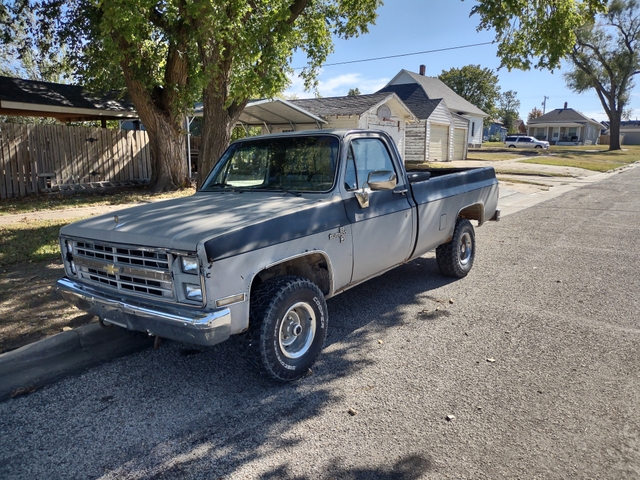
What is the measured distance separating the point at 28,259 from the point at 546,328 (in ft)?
22.2

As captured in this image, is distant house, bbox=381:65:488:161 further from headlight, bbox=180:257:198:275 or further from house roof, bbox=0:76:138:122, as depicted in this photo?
headlight, bbox=180:257:198:275

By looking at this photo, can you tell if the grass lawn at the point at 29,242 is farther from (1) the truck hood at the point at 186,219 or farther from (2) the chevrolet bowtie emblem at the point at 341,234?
(2) the chevrolet bowtie emblem at the point at 341,234

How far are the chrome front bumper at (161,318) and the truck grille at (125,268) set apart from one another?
4.0 inches

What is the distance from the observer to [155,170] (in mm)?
16078

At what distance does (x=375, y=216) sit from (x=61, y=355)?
3.11 metres

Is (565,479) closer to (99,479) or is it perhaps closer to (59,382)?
(99,479)

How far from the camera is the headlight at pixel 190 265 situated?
342 centimetres

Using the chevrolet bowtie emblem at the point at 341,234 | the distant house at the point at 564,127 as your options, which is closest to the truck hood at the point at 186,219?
the chevrolet bowtie emblem at the point at 341,234

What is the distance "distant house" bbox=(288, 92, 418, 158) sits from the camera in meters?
23.2

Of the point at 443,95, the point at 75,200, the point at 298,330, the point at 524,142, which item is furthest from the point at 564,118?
the point at 298,330

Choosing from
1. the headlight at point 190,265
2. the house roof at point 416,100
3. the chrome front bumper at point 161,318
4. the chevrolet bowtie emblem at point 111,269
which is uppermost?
the house roof at point 416,100

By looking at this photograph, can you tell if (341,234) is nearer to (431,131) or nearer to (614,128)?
(431,131)

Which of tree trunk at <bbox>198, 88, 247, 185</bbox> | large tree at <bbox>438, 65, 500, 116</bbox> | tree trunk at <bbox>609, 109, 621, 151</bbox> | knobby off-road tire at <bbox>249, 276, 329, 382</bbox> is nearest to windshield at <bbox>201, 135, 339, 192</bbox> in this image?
knobby off-road tire at <bbox>249, 276, 329, 382</bbox>

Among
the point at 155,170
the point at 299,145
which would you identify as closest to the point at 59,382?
the point at 299,145
